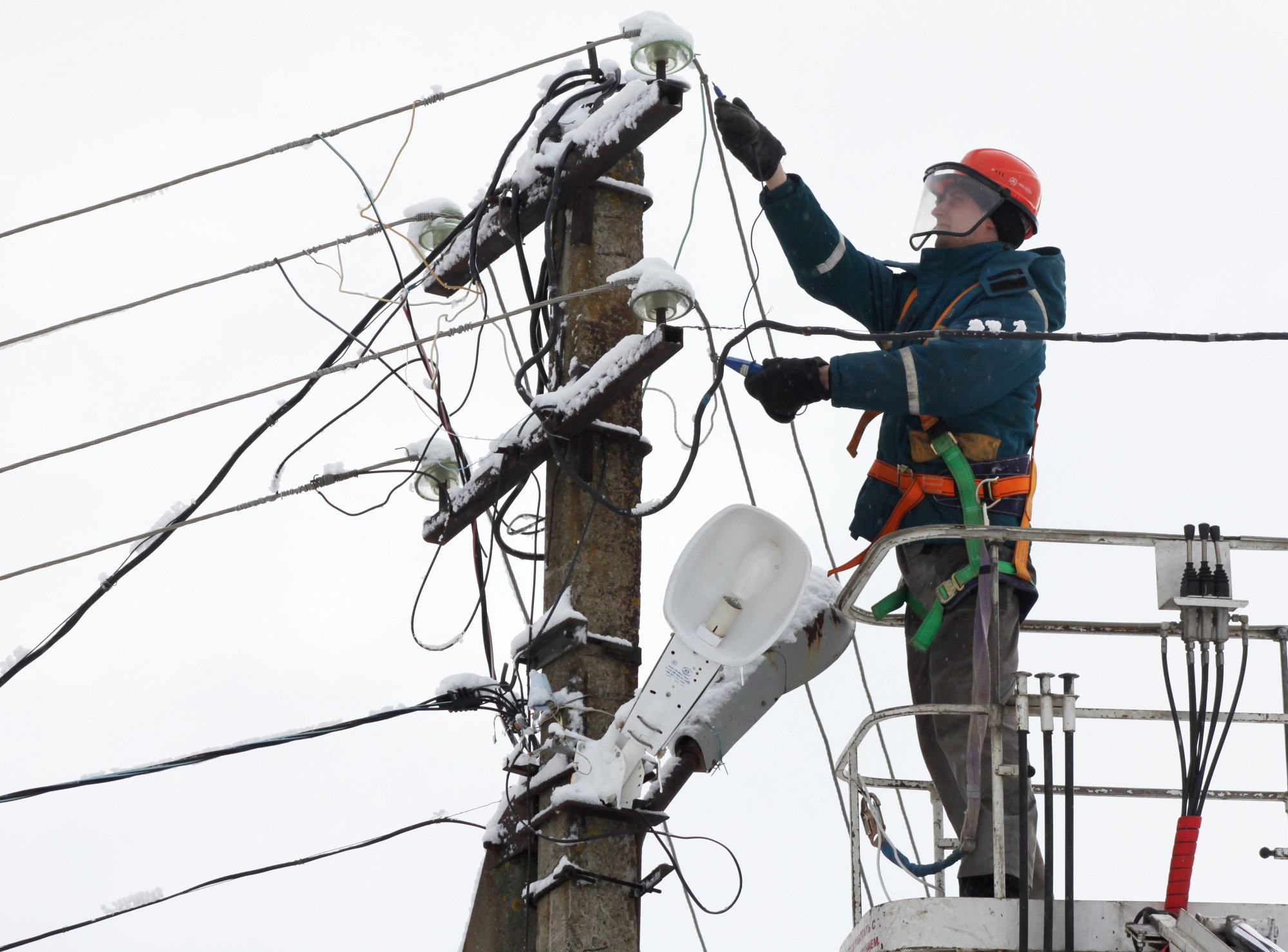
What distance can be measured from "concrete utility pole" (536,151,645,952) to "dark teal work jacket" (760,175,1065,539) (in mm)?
660

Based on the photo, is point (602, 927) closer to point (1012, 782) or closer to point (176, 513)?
point (1012, 782)

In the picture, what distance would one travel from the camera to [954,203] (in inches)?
232

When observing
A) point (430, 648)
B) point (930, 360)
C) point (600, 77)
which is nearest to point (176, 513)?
point (430, 648)

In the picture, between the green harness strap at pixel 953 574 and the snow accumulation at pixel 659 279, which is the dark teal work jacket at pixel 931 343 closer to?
the green harness strap at pixel 953 574

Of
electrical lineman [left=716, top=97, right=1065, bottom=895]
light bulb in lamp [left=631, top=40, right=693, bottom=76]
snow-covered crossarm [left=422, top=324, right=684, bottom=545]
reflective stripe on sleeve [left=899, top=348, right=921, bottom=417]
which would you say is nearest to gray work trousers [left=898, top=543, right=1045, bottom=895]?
electrical lineman [left=716, top=97, right=1065, bottom=895]

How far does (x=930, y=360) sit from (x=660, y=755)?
5.07ft

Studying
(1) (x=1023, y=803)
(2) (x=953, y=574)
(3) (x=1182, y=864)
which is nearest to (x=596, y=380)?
(2) (x=953, y=574)

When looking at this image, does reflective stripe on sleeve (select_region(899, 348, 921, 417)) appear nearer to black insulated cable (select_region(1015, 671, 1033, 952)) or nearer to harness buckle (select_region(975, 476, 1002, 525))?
harness buckle (select_region(975, 476, 1002, 525))

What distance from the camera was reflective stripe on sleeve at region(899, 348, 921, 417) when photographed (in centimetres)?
517

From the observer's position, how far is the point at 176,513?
21.1 feet

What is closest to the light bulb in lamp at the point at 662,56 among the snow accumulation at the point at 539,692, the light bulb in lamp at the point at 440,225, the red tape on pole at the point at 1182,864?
the light bulb in lamp at the point at 440,225

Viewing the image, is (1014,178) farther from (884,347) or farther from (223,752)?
(223,752)

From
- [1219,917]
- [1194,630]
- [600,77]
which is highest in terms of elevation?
[600,77]

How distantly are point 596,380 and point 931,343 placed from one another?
1118 millimetres
